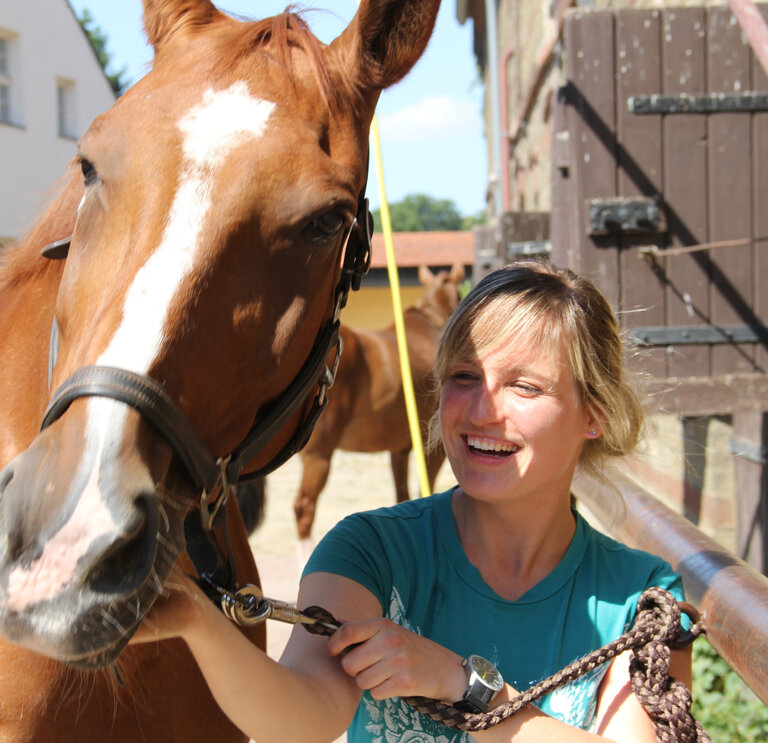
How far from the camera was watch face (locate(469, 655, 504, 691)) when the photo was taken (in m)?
1.12

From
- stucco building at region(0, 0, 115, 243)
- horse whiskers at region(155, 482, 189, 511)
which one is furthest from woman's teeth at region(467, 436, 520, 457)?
stucco building at region(0, 0, 115, 243)

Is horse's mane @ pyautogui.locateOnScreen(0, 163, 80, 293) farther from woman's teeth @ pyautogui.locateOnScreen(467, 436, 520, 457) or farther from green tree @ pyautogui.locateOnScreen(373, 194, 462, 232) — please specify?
green tree @ pyautogui.locateOnScreen(373, 194, 462, 232)

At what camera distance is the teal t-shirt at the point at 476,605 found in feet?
4.21

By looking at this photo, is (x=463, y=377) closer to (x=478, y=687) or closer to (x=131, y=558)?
(x=478, y=687)

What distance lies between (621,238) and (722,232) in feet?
1.36

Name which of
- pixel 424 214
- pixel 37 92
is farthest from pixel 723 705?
pixel 424 214

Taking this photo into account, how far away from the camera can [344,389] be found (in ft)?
18.7

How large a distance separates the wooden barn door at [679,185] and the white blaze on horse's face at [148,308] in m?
2.30

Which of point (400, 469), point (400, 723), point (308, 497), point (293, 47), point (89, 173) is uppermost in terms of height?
point (293, 47)

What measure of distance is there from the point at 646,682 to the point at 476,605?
0.29 meters

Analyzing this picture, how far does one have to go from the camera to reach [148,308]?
0.99 meters

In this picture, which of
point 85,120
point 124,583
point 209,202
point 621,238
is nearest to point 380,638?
point 124,583

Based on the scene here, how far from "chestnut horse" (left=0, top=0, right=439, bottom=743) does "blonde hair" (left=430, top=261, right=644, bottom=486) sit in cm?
26

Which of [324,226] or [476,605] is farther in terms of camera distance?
[476,605]
